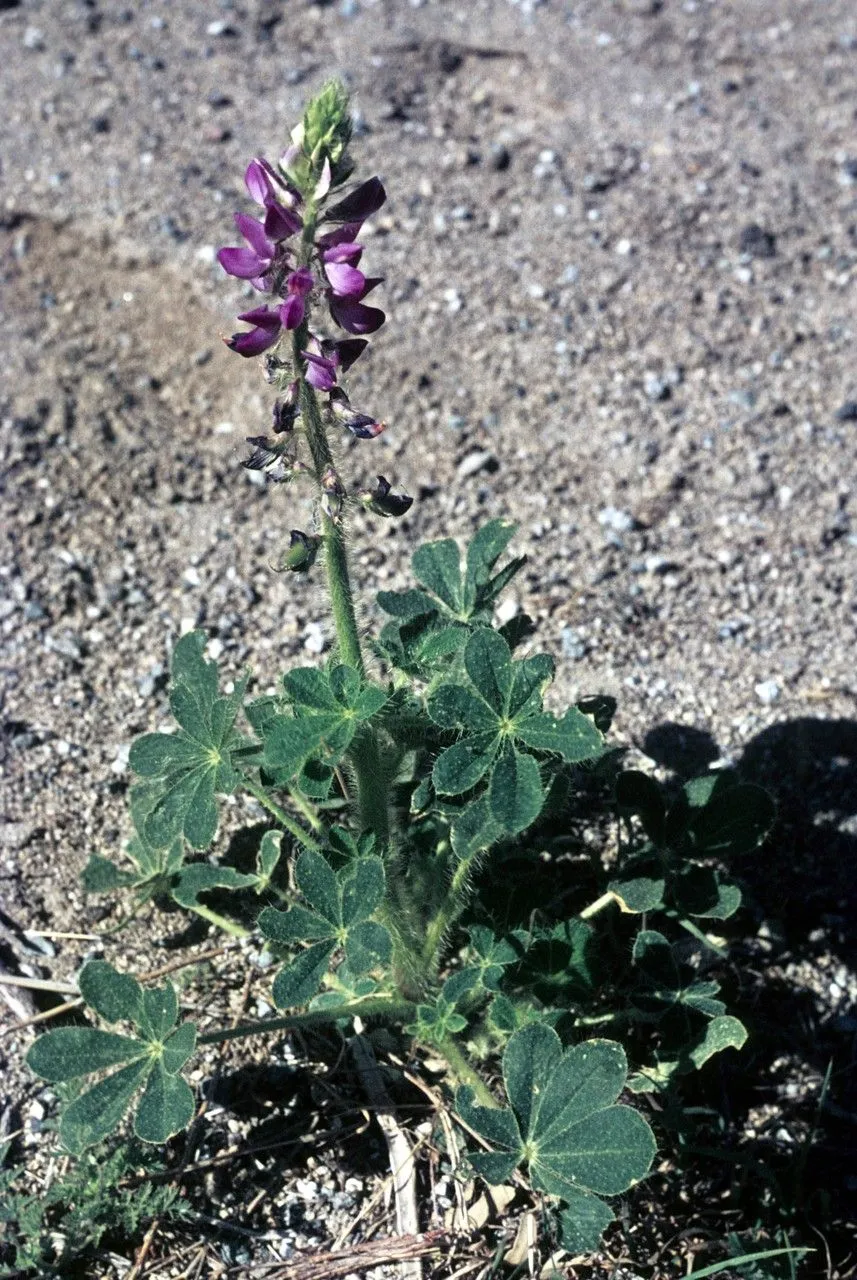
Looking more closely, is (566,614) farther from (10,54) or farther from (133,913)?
(10,54)

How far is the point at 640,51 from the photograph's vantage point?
5.14 m

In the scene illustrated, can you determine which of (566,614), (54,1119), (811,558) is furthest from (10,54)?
(54,1119)

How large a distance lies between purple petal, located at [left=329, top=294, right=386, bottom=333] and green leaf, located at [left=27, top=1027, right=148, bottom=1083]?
1.36 metres

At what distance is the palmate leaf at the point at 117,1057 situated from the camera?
229cm

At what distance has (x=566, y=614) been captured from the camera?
3537 mm

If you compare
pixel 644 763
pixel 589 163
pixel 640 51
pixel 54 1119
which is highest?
pixel 640 51

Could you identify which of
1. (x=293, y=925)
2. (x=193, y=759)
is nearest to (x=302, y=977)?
(x=293, y=925)

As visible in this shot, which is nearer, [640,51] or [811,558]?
[811,558]

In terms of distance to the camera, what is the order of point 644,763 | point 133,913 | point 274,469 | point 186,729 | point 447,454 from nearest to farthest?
point 274,469
point 186,729
point 133,913
point 644,763
point 447,454

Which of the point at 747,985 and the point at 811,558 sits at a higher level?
the point at 811,558

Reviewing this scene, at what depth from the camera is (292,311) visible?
1.91 meters

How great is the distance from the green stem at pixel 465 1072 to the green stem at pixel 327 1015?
A: 0.10 meters

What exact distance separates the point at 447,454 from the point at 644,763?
1225 millimetres

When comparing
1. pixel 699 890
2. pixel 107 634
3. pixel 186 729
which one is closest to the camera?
pixel 186 729
